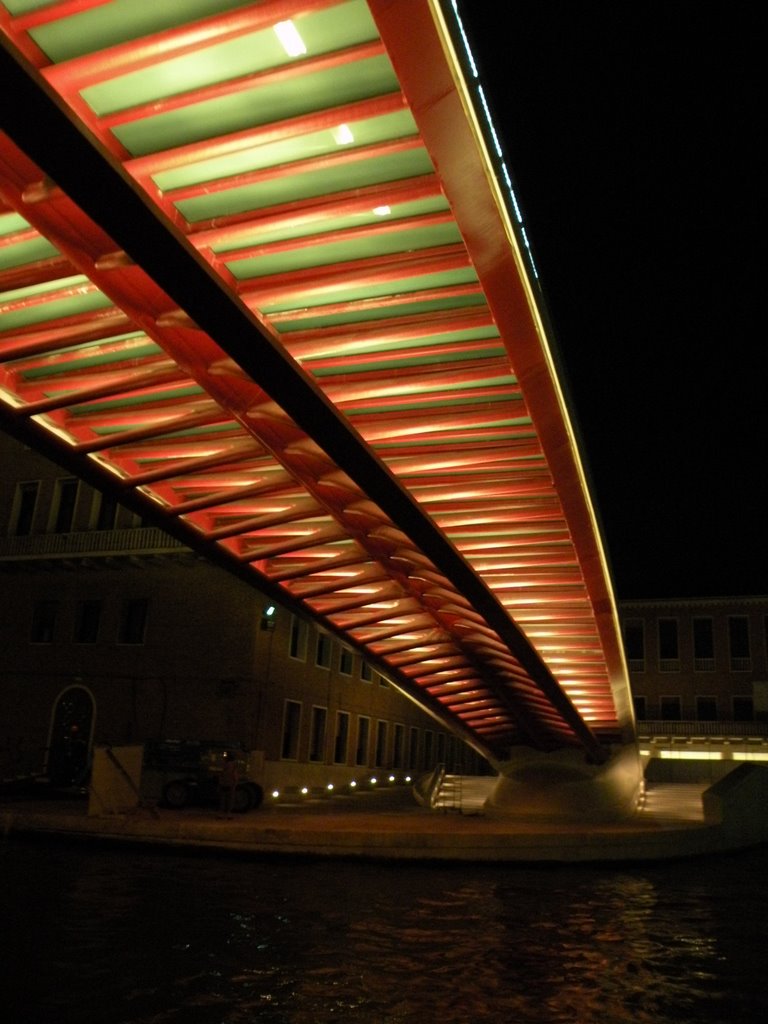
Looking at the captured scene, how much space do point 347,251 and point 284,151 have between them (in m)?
1.33

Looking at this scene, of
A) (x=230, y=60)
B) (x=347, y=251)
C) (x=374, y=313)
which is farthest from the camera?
(x=374, y=313)

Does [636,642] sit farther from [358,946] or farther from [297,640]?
[358,946]

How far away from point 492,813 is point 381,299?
1798cm

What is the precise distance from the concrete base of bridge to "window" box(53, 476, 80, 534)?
1453 cm

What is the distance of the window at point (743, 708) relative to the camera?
41625 mm

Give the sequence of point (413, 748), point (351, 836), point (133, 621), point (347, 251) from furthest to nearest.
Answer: point (413, 748)
point (133, 621)
point (351, 836)
point (347, 251)

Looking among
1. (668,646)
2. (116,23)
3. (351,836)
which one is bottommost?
(351,836)

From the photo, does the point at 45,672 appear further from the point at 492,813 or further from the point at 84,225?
the point at 84,225

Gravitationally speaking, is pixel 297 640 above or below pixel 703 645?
below

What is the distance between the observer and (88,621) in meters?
27.5

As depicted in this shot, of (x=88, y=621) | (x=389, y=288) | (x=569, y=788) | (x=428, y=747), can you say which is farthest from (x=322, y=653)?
(x=389, y=288)

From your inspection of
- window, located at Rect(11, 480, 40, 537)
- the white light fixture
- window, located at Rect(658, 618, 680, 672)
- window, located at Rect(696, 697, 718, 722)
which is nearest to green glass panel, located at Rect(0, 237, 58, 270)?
the white light fixture

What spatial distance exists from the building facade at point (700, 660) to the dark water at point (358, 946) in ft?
94.3

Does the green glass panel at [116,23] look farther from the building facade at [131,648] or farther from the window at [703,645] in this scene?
the window at [703,645]
